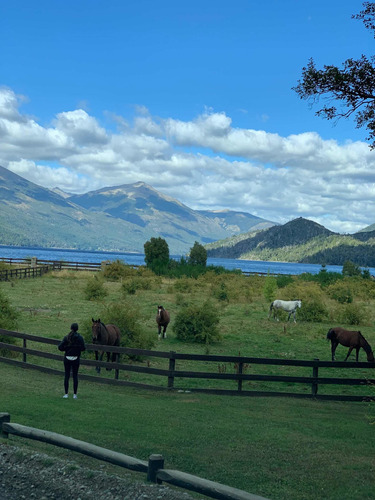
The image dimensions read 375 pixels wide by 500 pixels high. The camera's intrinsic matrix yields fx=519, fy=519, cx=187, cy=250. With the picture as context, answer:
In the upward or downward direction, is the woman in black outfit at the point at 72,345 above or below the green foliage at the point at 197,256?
below

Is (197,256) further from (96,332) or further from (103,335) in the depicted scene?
(96,332)

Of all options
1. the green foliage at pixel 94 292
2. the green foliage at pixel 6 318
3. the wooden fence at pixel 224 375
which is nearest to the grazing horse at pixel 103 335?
the wooden fence at pixel 224 375

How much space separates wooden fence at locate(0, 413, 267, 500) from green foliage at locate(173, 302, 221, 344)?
57.9ft

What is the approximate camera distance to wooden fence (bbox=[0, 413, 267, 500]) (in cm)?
679

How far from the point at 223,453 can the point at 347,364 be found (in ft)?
23.6

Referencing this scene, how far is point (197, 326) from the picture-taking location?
2683cm

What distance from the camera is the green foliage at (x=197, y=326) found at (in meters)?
26.5

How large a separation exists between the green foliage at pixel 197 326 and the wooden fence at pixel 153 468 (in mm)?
17637

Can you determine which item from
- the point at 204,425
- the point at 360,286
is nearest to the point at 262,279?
the point at 360,286

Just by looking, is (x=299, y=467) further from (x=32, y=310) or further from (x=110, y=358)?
(x=32, y=310)

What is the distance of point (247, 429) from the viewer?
11688 millimetres

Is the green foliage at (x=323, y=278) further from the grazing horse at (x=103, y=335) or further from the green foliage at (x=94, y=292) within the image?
the grazing horse at (x=103, y=335)

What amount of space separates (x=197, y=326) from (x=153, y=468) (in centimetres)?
1939

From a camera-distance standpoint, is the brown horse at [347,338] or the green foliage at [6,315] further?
the green foliage at [6,315]
